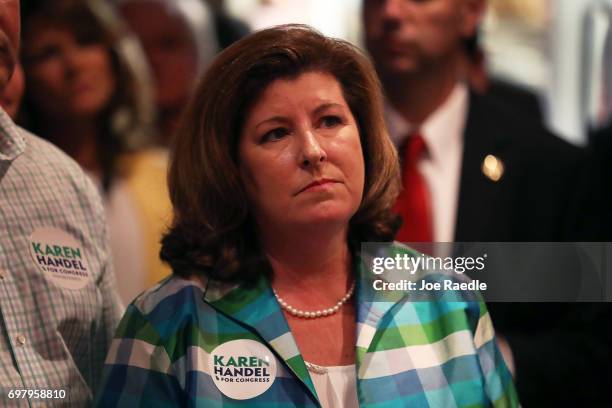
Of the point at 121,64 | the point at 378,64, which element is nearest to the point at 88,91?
the point at 121,64

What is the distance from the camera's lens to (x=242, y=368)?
1.90 m

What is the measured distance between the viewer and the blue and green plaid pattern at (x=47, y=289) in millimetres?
2000

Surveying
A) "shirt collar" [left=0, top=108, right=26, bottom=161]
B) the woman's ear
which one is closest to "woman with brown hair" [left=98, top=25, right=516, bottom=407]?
"shirt collar" [left=0, top=108, right=26, bottom=161]

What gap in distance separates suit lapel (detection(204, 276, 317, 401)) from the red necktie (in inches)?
24.4

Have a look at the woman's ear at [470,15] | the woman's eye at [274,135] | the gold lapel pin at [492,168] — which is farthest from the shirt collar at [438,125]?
the woman's eye at [274,135]

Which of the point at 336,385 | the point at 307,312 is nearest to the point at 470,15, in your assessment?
the point at 307,312

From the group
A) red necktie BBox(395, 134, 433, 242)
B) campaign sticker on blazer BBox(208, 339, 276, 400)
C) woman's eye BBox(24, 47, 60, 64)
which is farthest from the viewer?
woman's eye BBox(24, 47, 60, 64)

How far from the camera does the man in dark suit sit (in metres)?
2.60

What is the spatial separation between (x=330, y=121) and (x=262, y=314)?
15.1 inches

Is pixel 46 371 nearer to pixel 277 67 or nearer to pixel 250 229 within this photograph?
pixel 250 229

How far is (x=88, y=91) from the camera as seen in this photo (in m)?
3.21

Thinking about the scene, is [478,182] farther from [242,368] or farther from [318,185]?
[242,368]

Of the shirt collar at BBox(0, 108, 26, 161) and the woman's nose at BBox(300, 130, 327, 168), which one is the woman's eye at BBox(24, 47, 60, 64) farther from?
the woman's nose at BBox(300, 130, 327, 168)

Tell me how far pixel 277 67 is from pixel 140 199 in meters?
A: 1.36
